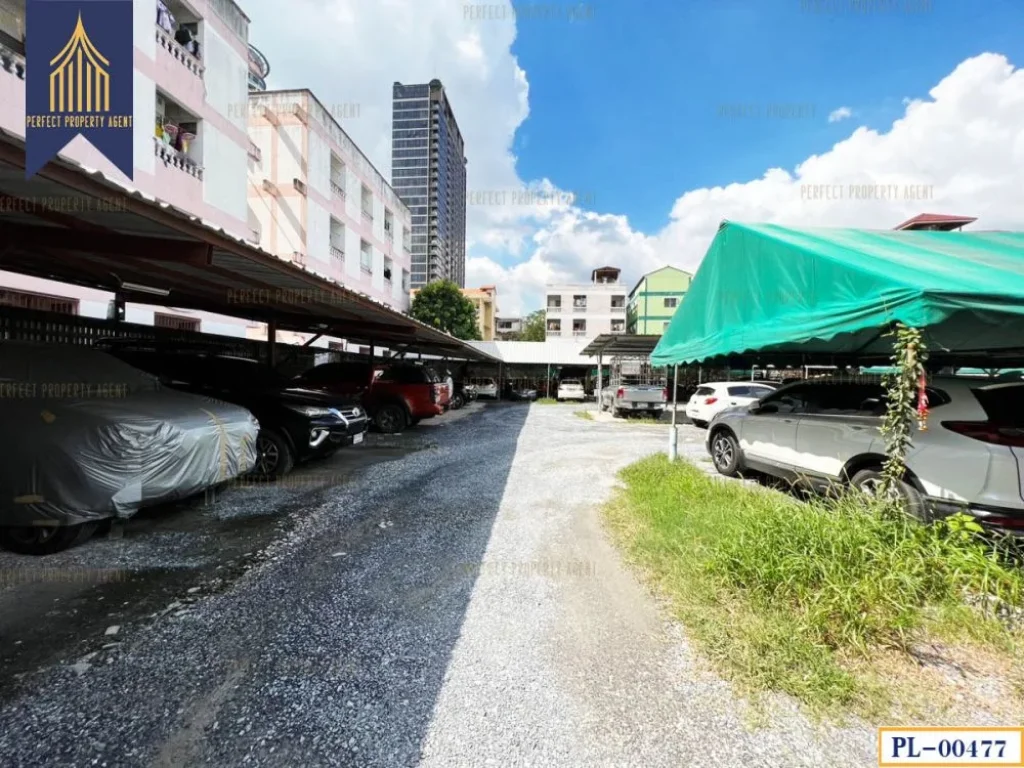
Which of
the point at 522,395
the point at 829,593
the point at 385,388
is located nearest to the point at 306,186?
the point at 385,388

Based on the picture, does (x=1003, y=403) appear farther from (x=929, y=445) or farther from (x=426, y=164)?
(x=426, y=164)

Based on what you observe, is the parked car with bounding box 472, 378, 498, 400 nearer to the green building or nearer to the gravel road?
the gravel road

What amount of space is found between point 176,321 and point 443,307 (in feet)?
70.4

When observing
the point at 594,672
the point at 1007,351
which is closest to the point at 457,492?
the point at 594,672

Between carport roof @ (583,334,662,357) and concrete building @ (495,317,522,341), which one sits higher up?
concrete building @ (495,317,522,341)

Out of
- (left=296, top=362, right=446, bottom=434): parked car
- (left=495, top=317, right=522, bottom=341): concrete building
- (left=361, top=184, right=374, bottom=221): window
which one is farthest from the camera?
(left=495, top=317, right=522, bottom=341): concrete building

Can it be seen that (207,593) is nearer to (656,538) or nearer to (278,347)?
(656,538)

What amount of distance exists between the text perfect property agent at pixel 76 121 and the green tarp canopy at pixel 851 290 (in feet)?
27.5

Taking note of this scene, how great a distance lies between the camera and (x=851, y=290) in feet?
11.3

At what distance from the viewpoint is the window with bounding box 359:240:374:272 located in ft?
70.2

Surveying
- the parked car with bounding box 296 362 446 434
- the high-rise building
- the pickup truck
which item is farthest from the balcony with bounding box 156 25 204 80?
the high-rise building

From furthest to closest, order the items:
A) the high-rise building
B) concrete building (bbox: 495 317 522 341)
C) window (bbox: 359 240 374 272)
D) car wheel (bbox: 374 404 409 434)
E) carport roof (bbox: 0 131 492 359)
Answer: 1. concrete building (bbox: 495 317 522 341)
2. the high-rise building
3. window (bbox: 359 240 374 272)
4. car wheel (bbox: 374 404 409 434)
5. carport roof (bbox: 0 131 492 359)

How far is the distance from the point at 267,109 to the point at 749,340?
1900cm

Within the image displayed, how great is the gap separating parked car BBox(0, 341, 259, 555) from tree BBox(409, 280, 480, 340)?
92.1 ft
